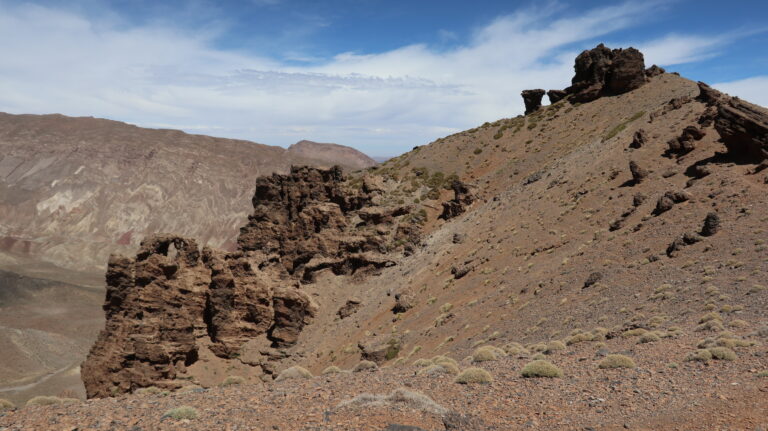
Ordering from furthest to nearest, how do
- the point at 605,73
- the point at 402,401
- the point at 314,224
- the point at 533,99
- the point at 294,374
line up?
the point at 533,99, the point at 605,73, the point at 314,224, the point at 294,374, the point at 402,401

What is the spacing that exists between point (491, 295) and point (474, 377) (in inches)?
643

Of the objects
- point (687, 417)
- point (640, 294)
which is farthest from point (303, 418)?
point (640, 294)

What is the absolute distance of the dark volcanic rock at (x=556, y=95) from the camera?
7556 centimetres

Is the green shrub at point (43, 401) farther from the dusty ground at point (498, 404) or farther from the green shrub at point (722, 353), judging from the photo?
the green shrub at point (722, 353)

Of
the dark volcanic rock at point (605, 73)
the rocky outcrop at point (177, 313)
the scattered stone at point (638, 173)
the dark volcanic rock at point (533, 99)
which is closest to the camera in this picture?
the rocky outcrop at point (177, 313)

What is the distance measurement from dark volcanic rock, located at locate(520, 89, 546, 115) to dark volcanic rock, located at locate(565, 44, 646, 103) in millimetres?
4296

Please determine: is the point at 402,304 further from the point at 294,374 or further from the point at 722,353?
the point at 722,353

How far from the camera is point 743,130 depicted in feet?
96.4

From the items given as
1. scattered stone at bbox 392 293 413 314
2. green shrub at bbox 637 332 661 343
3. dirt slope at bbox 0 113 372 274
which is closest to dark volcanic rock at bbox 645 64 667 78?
scattered stone at bbox 392 293 413 314

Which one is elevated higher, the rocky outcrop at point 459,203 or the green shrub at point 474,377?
the rocky outcrop at point 459,203

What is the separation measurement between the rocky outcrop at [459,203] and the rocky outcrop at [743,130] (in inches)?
974

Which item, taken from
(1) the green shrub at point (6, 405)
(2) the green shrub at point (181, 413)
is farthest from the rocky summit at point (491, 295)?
(1) the green shrub at point (6, 405)

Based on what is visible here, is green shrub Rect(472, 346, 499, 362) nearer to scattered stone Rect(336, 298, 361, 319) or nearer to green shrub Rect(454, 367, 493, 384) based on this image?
green shrub Rect(454, 367, 493, 384)

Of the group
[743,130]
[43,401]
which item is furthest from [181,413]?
[743,130]
